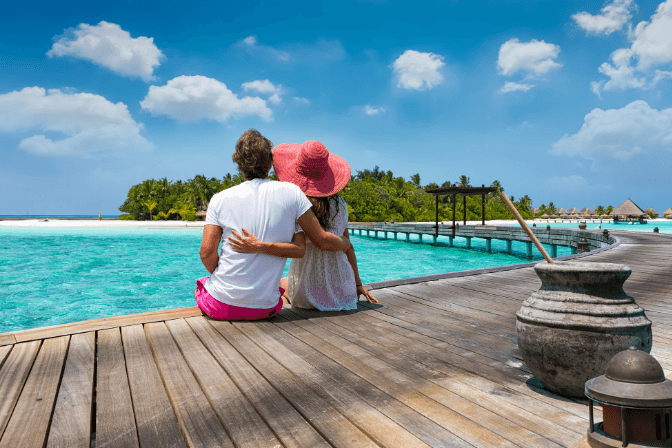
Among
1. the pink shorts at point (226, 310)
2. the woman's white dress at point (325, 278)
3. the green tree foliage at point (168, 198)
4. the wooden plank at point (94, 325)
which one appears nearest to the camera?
the wooden plank at point (94, 325)

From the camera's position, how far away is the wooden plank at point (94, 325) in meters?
2.77

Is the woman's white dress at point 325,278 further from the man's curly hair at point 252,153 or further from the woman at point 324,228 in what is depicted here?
the man's curly hair at point 252,153

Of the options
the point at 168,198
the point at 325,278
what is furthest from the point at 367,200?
the point at 325,278

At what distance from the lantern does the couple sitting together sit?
2.01 meters

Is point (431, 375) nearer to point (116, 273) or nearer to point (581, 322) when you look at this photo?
point (581, 322)

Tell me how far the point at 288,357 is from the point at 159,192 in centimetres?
5841

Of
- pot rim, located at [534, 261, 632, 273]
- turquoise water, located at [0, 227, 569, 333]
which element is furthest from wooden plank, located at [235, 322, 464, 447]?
turquoise water, located at [0, 227, 569, 333]

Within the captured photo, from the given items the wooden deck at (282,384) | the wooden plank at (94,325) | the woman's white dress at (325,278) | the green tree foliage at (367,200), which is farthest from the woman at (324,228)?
the green tree foliage at (367,200)

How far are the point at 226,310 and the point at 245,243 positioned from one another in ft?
2.04

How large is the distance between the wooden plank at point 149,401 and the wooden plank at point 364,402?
0.65m

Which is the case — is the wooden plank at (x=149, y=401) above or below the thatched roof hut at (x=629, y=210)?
below

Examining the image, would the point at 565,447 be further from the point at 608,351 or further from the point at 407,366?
the point at 407,366

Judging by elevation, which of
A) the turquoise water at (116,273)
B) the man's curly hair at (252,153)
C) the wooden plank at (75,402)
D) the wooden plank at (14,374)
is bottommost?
the turquoise water at (116,273)

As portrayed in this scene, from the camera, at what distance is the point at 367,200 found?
42.5 m
